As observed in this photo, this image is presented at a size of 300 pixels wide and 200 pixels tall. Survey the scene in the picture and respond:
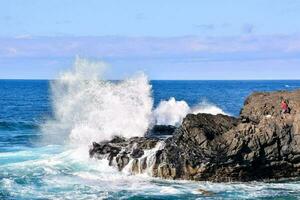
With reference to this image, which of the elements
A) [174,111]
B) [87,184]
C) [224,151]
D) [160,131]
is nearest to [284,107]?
[224,151]

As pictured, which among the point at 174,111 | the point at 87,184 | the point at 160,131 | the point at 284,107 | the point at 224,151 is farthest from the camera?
the point at 174,111

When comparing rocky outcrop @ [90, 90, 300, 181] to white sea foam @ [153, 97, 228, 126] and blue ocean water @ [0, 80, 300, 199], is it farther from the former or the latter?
white sea foam @ [153, 97, 228, 126]

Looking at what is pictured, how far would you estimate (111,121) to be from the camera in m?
50.2

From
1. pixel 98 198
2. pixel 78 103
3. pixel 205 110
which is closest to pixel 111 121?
pixel 78 103

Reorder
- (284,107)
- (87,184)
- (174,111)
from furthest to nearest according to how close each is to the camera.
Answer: (174,111) → (284,107) → (87,184)

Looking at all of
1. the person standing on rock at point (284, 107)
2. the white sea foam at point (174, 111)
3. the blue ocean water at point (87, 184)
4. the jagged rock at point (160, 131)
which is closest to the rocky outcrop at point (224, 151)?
the person standing on rock at point (284, 107)

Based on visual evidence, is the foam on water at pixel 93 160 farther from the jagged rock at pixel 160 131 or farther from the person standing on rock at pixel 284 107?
the person standing on rock at pixel 284 107

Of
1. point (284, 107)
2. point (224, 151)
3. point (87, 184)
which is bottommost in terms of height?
point (87, 184)

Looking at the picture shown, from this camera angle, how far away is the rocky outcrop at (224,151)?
123 feet

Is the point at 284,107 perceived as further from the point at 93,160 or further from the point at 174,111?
the point at 174,111

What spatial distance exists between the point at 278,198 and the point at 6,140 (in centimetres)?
3441

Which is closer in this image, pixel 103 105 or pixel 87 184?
pixel 87 184

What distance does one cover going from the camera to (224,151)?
37469mm

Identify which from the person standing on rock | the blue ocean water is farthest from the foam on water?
the person standing on rock
